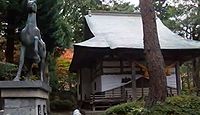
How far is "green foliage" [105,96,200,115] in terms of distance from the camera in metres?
8.45

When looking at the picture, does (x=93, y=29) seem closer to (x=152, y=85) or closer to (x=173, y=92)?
(x=173, y=92)

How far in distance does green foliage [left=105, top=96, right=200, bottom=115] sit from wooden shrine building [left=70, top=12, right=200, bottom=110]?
7075mm

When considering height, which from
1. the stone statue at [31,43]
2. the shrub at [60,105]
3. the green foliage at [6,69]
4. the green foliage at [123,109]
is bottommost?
the shrub at [60,105]

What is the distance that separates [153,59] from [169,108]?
1.52m

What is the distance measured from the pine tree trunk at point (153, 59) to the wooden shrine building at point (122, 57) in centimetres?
616

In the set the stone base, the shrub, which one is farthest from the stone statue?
the shrub

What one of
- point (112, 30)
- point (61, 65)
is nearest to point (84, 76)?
point (61, 65)

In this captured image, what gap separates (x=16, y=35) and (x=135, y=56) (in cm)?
625

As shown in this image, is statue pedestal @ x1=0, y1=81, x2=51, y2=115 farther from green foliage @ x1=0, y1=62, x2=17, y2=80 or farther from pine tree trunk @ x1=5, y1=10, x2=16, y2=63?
pine tree trunk @ x1=5, y1=10, x2=16, y2=63

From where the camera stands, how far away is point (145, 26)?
32.2ft

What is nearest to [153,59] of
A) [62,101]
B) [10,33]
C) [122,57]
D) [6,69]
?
[6,69]

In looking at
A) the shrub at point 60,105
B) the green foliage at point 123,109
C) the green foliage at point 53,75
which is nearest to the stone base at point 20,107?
the green foliage at point 123,109

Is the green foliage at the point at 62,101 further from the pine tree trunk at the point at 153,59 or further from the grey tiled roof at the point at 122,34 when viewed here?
the pine tree trunk at the point at 153,59

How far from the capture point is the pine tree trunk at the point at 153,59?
30.0 ft
